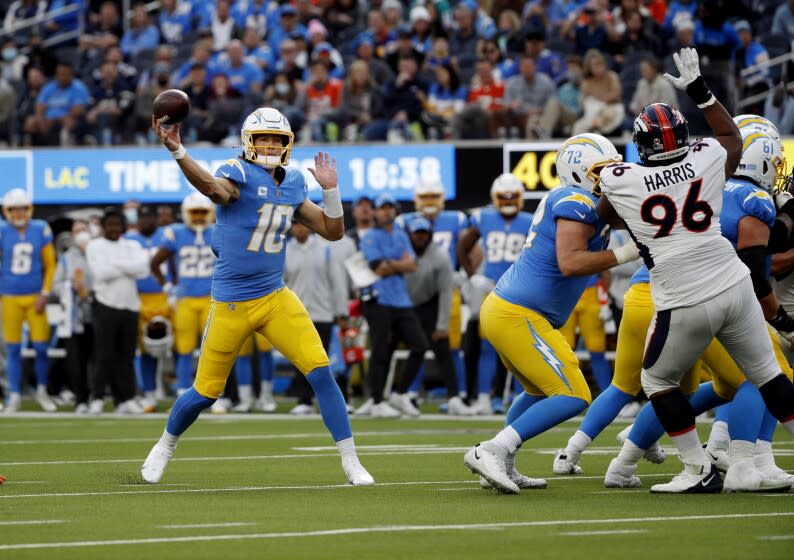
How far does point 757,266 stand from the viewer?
753 centimetres

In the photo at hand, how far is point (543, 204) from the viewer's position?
7.86m

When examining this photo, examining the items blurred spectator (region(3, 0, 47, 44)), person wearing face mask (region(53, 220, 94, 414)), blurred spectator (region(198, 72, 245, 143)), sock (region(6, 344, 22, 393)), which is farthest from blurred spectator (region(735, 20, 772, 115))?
blurred spectator (region(3, 0, 47, 44))

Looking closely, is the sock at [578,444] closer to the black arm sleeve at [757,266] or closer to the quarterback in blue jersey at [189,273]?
the black arm sleeve at [757,266]

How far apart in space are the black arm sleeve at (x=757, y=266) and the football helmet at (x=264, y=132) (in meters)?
2.43

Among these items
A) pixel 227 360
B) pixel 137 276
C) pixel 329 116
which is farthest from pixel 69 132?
pixel 227 360

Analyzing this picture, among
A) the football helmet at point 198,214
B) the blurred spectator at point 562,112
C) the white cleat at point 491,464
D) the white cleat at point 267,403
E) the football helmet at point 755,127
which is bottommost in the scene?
the white cleat at point 267,403

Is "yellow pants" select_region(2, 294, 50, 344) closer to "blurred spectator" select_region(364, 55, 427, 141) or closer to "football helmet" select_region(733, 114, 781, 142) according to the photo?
"blurred spectator" select_region(364, 55, 427, 141)

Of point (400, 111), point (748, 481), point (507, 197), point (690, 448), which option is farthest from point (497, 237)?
point (690, 448)

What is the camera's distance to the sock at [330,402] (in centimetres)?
804

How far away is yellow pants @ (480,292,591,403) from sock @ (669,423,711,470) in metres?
0.52

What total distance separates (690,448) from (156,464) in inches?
110

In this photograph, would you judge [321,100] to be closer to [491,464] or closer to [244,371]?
[244,371]

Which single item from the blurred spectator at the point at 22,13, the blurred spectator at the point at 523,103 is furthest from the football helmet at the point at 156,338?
the blurred spectator at the point at 22,13

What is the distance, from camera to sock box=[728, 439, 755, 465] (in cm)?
761
